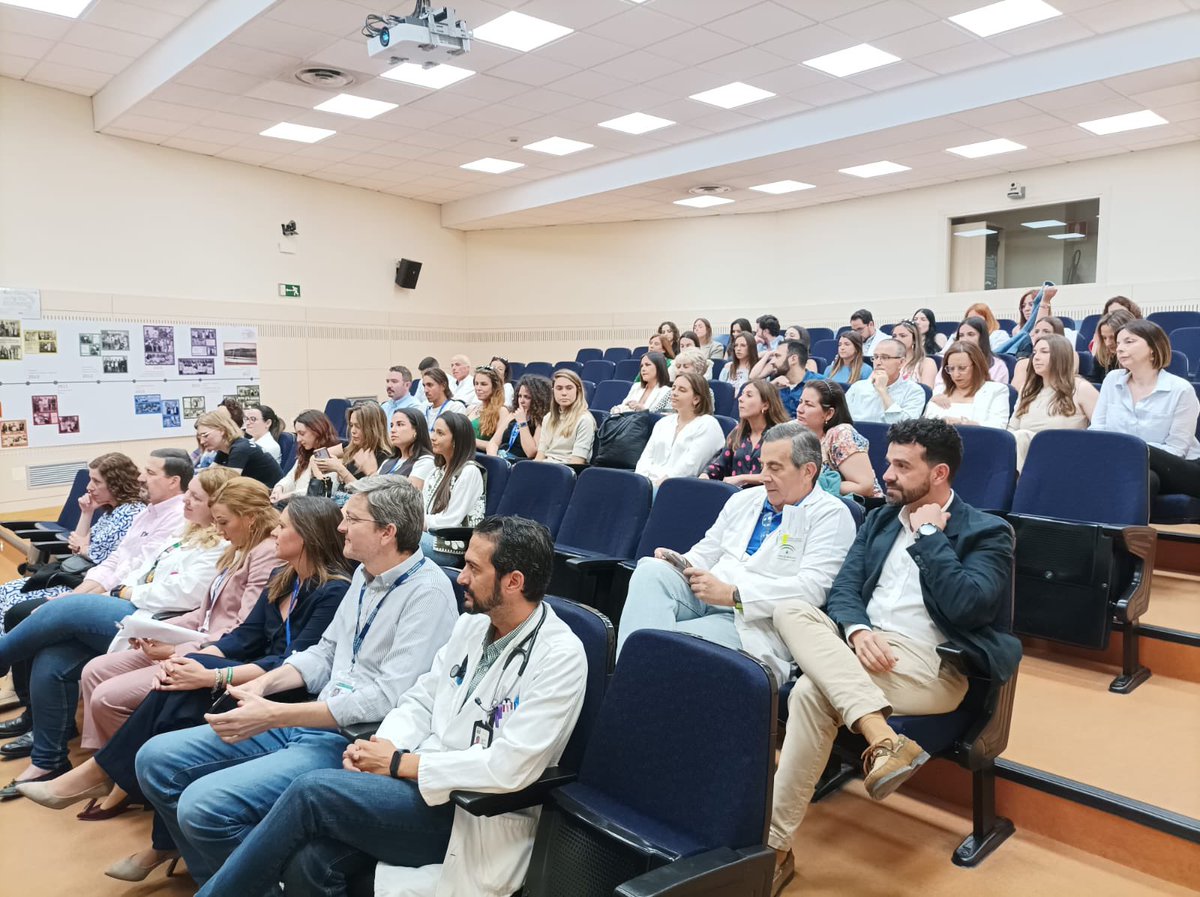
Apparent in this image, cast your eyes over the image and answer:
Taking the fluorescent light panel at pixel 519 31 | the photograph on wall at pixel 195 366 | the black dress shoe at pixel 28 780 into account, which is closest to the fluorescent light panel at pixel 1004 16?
the fluorescent light panel at pixel 519 31

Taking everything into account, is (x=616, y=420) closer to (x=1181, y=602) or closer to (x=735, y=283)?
(x=1181, y=602)

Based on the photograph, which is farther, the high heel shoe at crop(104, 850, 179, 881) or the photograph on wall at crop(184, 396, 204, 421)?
the photograph on wall at crop(184, 396, 204, 421)

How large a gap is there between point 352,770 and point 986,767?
1494 mm

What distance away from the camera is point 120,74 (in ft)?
22.2

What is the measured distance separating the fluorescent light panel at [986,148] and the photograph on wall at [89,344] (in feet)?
25.7

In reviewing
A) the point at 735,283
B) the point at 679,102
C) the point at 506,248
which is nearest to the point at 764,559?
the point at 679,102

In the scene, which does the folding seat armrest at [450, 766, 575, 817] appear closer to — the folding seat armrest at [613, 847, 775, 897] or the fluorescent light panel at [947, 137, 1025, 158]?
the folding seat armrest at [613, 847, 775, 897]

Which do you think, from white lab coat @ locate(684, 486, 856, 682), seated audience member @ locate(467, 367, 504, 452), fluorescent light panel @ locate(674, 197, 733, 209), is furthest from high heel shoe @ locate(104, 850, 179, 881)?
fluorescent light panel @ locate(674, 197, 733, 209)

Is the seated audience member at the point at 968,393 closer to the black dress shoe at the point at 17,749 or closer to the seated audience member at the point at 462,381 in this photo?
the seated audience member at the point at 462,381

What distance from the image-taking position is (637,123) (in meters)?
7.34

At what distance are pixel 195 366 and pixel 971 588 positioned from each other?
26.8ft

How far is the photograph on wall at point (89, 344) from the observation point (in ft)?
24.3

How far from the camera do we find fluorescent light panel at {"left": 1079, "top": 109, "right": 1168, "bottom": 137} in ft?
20.9

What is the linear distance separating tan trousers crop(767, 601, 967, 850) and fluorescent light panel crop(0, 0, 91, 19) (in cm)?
614
